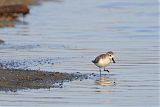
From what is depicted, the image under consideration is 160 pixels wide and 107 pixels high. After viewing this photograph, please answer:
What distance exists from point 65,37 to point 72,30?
2.48 metres

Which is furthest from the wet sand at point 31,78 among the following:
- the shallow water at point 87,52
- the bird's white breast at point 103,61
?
the bird's white breast at point 103,61

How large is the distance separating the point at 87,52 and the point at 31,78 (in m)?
6.01

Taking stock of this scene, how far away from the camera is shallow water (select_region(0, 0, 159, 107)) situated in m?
13.6

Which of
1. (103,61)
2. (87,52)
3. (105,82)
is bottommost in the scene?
(105,82)

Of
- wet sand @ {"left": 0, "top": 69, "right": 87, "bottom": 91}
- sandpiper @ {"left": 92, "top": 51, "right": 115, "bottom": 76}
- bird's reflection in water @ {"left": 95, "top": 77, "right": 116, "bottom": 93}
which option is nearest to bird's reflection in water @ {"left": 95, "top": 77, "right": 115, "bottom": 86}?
bird's reflection in water @ {"left": 95, "top": 77, "right": 116, "bottom": 93}

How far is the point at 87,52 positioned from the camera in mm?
21609

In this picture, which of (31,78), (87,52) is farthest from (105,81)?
(87,52)

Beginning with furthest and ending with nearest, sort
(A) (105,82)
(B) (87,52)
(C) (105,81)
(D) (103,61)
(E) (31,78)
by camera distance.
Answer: (B) (87,52) < (D) (103,61) < (C) (105,81) < (A) (105,82) < (E) (31,78)

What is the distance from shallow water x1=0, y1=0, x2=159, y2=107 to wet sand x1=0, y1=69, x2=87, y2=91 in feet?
1.12

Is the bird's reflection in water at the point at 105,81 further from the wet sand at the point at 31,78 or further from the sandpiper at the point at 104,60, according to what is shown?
the sandpiper at the point at 104,60

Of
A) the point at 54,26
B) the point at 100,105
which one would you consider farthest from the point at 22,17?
the point at 100,105

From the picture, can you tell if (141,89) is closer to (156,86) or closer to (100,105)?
(156,86)

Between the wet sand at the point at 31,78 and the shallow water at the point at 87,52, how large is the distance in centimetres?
34

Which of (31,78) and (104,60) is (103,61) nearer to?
(104,60)
